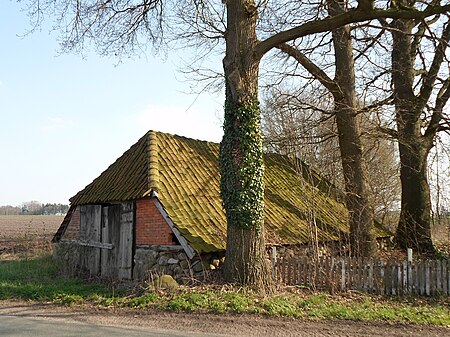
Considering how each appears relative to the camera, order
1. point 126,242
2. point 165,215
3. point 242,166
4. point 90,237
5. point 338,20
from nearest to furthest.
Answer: point 242,166 → point 338,20 → point 165,215 → point 126,242 → point 90,237

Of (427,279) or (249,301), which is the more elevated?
(427,279)

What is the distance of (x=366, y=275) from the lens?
12.2 metres

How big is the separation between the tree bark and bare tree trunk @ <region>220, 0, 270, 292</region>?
810 cm

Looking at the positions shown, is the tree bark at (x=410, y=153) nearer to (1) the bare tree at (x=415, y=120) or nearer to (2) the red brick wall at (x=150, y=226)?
(1) the bare tree at (x=415, y=120)

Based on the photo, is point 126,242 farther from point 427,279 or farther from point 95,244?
point 427,279

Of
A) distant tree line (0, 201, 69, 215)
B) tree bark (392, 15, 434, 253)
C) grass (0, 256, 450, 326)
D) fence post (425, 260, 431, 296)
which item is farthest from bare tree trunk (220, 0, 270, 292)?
distant tree line (0, 201, 69, 215)

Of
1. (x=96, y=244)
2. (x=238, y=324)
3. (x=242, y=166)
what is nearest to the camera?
(x=238, y=324)

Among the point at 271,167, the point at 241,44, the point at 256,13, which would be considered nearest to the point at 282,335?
the point at 241,44

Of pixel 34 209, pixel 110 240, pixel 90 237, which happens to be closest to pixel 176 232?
pixel 110 240

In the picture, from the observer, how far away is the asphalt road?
7480mm

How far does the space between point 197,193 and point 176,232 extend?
2.33 meters

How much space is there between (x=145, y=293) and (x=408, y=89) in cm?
1361

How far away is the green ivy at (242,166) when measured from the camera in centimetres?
1117

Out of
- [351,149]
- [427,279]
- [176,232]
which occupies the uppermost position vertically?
[351,149]
